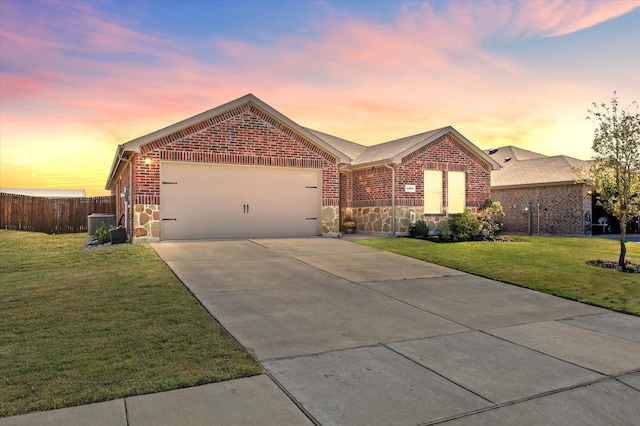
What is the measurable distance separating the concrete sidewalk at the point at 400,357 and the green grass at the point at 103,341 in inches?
9.4

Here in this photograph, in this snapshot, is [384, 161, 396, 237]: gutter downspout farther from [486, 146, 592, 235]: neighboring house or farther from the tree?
[486, 146, 592, 235]: neighboring house

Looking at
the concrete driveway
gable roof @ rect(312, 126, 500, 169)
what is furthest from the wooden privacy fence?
the concrete driveway

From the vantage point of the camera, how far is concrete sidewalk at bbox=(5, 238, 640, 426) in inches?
138

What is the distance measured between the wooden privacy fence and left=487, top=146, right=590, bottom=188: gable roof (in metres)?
23.7

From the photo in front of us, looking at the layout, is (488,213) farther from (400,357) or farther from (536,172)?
(400,357)

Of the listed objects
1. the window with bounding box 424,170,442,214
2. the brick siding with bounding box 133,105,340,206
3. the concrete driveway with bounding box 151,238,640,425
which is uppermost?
the brick siding with bounding box 133,105,340,206

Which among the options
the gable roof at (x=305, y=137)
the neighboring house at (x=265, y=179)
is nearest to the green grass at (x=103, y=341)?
the neighboring house at (x=265, y=179)

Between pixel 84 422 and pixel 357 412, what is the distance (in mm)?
2085

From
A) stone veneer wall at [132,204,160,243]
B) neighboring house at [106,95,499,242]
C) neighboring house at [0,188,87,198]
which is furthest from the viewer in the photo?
neighboring house at [0,188,87,198]

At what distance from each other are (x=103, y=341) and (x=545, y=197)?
25.0 m

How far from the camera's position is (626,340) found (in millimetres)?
5801

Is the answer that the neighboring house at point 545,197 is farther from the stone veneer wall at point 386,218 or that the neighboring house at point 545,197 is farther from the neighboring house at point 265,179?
the stone veneer wall at point 386,218

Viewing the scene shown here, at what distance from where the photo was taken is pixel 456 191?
1959 centimetres

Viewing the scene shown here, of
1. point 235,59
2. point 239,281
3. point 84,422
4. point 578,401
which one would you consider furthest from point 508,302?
point 235,59
